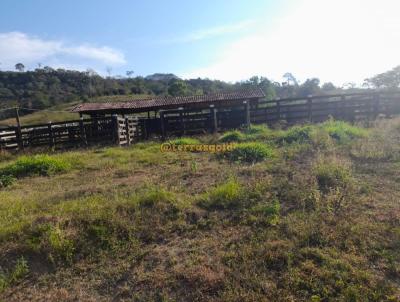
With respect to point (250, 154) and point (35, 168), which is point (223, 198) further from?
point (35, 168)

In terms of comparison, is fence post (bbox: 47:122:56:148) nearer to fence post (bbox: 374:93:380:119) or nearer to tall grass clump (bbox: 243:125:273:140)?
tall grass clump (bbox: 243:125:273:140)

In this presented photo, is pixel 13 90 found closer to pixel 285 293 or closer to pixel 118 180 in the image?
pixel 118 180

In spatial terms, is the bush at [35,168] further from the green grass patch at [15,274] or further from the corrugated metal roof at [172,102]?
the corrugated metal roof at [172,102]

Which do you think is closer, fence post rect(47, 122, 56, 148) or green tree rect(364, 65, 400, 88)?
fence post rect(47, 122, 56, 148)

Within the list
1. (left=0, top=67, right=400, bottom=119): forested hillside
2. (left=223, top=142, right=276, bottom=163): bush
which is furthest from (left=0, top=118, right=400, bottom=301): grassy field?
(left=0, top=67, right=400, bottom=119): forested hillside

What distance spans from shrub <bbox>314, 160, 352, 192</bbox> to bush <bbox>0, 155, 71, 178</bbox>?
6735 millimetres

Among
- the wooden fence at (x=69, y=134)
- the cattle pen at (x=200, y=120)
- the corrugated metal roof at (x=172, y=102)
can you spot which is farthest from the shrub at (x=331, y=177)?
the corrugated metal roof at (x=172, y=102)

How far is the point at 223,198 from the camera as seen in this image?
16.6 ft

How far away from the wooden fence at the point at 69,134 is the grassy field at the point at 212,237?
7134 mm

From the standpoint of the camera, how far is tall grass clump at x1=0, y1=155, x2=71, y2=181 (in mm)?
8359

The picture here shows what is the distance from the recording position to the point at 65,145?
13.9 metres

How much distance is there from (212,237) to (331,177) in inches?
109

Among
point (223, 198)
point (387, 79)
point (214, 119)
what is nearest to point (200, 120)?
point (214, 119)

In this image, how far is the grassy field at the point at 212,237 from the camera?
3160mm
